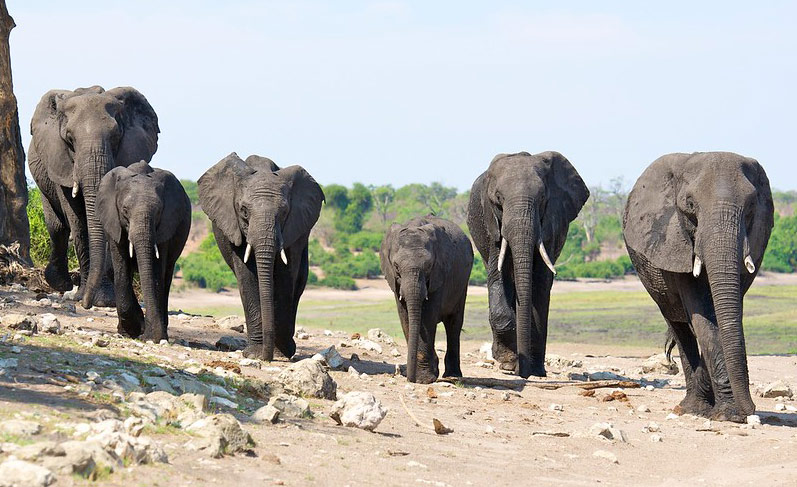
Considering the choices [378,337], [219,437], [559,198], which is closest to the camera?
[219,437]

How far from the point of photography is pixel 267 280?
13.7m

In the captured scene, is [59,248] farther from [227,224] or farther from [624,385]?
[624,385]

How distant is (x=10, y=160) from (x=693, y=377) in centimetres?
1203

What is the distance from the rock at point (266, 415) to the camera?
386 inches

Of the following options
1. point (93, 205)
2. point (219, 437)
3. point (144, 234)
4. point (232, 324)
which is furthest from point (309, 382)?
point (232, 324)

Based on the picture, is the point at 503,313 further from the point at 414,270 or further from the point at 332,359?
the point at 414,270

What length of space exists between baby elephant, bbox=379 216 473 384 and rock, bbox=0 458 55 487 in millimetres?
6758

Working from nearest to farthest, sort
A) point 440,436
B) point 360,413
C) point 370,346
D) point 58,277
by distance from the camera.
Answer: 1. point 360,413
2. point 440,436
3. point 370,346
4. point 58,277

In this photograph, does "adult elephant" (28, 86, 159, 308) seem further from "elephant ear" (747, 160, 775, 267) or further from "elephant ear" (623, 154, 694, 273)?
"elephant ear" (747, 160, 775, 267)

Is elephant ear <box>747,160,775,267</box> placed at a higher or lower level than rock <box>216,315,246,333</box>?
higher

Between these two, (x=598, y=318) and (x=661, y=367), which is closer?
(x=661, y=367)

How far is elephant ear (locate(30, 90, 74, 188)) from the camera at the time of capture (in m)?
17.8

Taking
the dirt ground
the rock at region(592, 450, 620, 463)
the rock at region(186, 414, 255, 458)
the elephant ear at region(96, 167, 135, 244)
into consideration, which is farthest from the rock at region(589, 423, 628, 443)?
the elephant ear at region(96, 167, 135, 244)

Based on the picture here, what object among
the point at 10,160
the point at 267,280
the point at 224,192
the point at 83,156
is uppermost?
the point at 10,160
